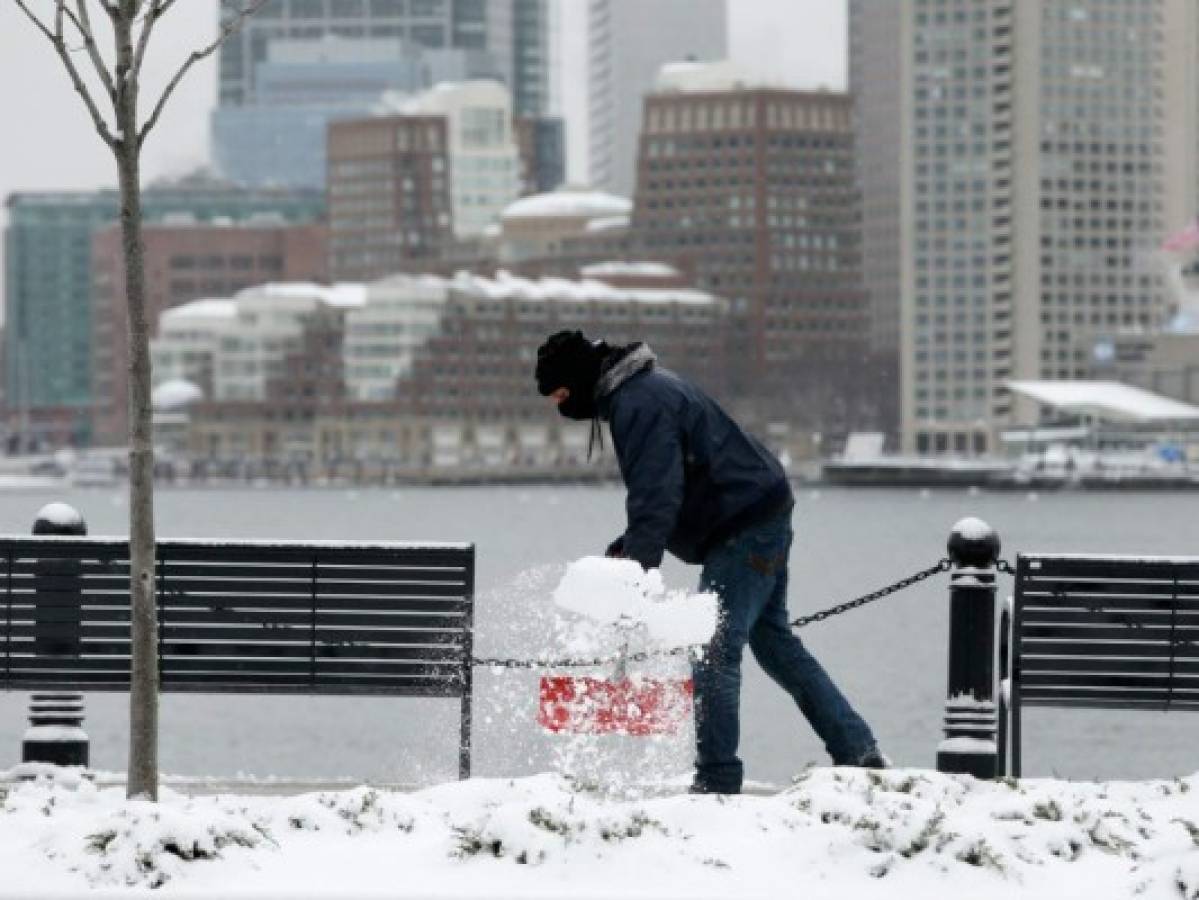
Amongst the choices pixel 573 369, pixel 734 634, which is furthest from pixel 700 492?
pixel 573 369

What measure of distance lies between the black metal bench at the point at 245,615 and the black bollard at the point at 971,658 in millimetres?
1956

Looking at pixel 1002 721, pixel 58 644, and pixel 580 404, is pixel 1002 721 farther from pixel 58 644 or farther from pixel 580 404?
pixel 58 644

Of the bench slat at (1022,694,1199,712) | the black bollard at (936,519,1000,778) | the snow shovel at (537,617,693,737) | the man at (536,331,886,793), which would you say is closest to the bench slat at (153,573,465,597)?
the man at (536,331,886,793)

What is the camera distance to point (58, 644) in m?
10.9

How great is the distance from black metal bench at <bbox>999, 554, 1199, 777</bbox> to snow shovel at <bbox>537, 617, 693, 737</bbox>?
2.11 metres

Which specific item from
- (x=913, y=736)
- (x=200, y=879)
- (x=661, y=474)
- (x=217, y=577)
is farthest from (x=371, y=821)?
(x=913, y=736)

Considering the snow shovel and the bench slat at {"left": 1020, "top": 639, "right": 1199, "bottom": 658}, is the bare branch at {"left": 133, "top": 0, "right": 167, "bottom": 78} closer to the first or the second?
the snow shovel

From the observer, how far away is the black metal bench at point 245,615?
1083cm

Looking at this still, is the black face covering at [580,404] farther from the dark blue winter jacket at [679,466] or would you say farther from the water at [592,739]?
the water at [592,739]

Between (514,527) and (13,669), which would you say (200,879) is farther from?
(514,527)

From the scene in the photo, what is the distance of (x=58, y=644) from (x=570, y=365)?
2.72 metres

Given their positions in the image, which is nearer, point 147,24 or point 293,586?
point 147,24

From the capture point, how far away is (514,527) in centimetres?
14812

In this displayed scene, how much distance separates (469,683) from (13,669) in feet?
6.16
